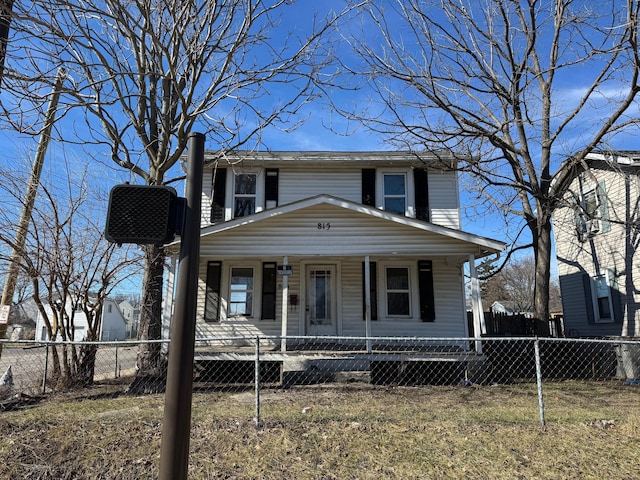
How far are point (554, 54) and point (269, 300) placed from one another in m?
10.3

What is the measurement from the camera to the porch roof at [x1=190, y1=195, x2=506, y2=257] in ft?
33.4

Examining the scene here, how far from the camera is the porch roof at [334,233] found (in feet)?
33.4

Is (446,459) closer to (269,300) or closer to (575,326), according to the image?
(269,300)

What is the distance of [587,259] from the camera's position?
1379 centimetres

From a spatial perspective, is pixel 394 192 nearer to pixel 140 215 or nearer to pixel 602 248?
pixel 602 248

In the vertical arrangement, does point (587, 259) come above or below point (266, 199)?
below

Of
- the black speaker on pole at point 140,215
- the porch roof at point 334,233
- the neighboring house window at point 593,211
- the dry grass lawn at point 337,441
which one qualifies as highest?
the neighboring house window at point 593,211

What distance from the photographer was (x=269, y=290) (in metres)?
11.6

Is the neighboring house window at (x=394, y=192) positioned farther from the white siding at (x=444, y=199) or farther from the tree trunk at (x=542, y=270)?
the tree trunk at (x=542, y=270)

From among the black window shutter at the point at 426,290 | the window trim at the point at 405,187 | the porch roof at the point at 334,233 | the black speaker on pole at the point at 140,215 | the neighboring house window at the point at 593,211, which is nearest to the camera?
the black speaker on pole at the point at 140,215

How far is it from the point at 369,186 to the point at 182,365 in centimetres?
1071

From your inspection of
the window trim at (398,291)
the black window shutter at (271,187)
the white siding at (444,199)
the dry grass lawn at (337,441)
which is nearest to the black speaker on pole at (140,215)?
the dry grass lawn at (337,441)

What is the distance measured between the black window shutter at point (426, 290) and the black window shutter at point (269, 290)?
4014 millimetres

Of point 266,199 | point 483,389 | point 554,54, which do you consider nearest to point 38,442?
point 483,389
